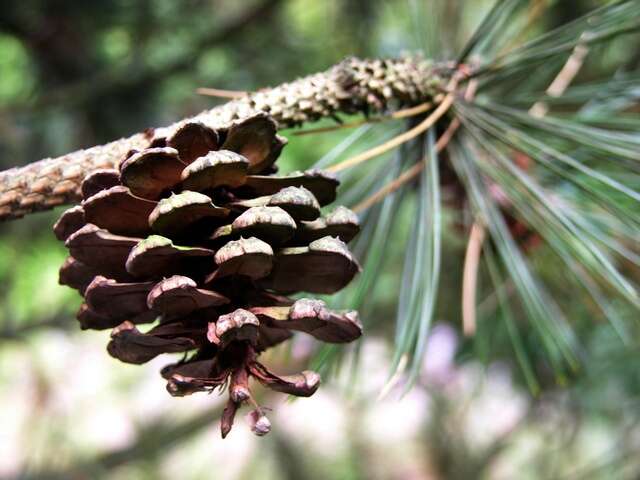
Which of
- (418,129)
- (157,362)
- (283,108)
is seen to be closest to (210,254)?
(283,108)

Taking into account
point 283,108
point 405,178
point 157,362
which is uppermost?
point 283,108

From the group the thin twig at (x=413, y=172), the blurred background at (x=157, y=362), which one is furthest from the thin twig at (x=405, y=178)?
the blurred background at (x=157, y=362)

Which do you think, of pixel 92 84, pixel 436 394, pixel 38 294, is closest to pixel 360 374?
pixel 436 394

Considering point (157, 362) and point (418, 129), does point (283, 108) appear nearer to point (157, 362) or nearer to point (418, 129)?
point (418, 129)

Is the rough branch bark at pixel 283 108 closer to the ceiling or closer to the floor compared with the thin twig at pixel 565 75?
closer to the ceiling

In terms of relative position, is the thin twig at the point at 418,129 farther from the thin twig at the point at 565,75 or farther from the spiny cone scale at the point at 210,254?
the thin twig at the point at 565,75

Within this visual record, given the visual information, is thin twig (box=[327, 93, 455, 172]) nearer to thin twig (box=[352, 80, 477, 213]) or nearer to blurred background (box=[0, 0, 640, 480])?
thin twig (box=[352, 80, 477, 213])
